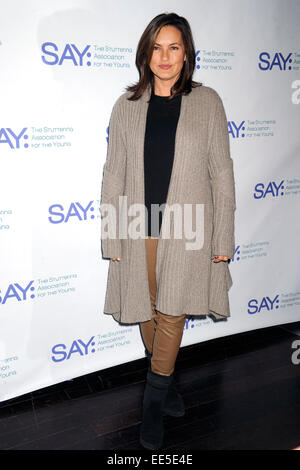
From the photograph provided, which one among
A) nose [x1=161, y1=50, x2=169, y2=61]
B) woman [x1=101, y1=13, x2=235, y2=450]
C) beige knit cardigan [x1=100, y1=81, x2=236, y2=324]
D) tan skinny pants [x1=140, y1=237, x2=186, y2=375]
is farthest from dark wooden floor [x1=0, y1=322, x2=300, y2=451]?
nose [x1=161, y1=50, x2=169, y2=61]

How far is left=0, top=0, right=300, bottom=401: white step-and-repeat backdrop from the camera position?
181 cm

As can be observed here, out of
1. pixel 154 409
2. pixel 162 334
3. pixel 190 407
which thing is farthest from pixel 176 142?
pixel 190 407

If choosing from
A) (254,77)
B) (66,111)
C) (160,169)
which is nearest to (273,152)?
(254,77)

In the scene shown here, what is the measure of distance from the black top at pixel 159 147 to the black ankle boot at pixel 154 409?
0.75m

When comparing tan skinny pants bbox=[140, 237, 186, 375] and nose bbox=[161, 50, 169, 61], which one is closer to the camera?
nose bbox=[161, 50, 169, 61]

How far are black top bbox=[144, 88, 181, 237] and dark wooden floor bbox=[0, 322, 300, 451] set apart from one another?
1.04 metres

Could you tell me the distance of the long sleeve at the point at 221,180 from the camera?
63.5 inches

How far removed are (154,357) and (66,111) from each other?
4.06 ft

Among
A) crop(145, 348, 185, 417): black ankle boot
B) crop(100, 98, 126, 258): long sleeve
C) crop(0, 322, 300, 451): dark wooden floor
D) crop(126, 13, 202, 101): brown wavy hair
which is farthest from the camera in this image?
crop(145, 348, 185, 417): black ankle boot

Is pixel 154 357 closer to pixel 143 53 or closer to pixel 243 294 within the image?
pixel 243 294

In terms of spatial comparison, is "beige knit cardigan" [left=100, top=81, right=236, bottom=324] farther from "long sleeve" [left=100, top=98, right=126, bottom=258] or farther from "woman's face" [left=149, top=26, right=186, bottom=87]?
"woman's face" [left=149, top=26, right=186, bottom=87]

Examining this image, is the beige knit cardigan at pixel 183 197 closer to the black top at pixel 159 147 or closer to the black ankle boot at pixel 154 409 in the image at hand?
the black top at pixel 159 147

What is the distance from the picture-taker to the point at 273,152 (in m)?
2.46

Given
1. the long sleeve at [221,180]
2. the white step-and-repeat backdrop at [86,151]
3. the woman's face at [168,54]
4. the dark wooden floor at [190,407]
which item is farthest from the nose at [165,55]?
the dark wooden floor at [190,407]
